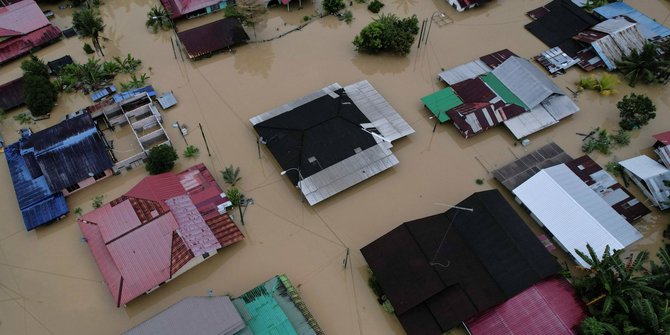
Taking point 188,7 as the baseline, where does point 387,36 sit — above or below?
below

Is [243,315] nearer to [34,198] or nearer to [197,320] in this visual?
[197,320]

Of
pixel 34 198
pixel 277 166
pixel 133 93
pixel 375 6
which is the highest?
pixel 375 6

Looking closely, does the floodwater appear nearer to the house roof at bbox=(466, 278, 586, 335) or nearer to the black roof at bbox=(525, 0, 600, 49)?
the black roof at bbox=(525, 0, 600, 49)

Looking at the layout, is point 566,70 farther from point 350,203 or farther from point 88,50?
point 88,50

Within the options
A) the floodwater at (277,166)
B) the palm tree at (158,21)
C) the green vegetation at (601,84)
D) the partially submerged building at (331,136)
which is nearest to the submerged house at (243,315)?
the floodwater at (277,166)

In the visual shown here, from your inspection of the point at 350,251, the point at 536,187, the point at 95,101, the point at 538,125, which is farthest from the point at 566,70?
the point at 95,101

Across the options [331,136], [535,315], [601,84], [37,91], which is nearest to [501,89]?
[601,84]
